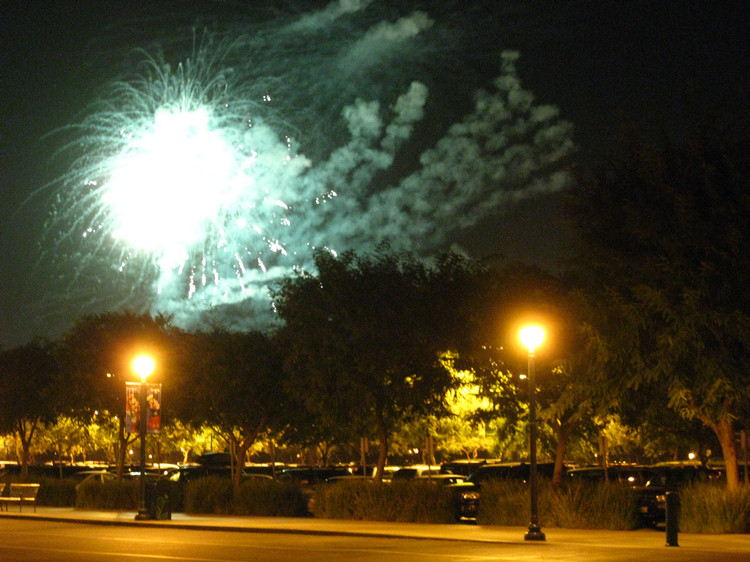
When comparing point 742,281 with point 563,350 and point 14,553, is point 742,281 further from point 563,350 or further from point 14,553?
point 14,553

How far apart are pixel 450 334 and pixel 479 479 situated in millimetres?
5459

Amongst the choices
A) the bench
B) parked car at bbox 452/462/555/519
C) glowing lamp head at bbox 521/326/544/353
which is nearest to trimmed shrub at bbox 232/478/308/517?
parked car at bbox 452/462/555/519

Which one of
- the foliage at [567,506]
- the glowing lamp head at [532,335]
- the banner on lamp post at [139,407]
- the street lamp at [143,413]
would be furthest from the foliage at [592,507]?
the banner on lamp post at [139,407]

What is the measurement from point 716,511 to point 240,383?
20.6 meters

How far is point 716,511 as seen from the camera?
23.4 meters

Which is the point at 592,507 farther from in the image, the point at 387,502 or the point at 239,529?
the point at 239,529

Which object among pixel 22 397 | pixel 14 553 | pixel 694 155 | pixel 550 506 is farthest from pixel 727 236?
pixel 22 397

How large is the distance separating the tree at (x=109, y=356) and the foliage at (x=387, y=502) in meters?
14.2

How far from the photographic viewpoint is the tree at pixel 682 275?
80.3ft

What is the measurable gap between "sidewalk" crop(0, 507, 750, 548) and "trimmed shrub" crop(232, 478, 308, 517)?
113 cm

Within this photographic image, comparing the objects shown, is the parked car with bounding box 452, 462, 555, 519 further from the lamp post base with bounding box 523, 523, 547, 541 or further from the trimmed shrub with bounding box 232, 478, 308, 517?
the lamp post base with bounding box 523, 523, 547, 541

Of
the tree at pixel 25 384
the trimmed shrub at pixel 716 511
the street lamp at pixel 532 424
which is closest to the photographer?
the street lamp at pixel 532 424

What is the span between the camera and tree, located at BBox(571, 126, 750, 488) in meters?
24.5

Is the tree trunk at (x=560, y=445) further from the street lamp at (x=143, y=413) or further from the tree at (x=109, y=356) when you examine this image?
the tree at (x=109, y=356)
